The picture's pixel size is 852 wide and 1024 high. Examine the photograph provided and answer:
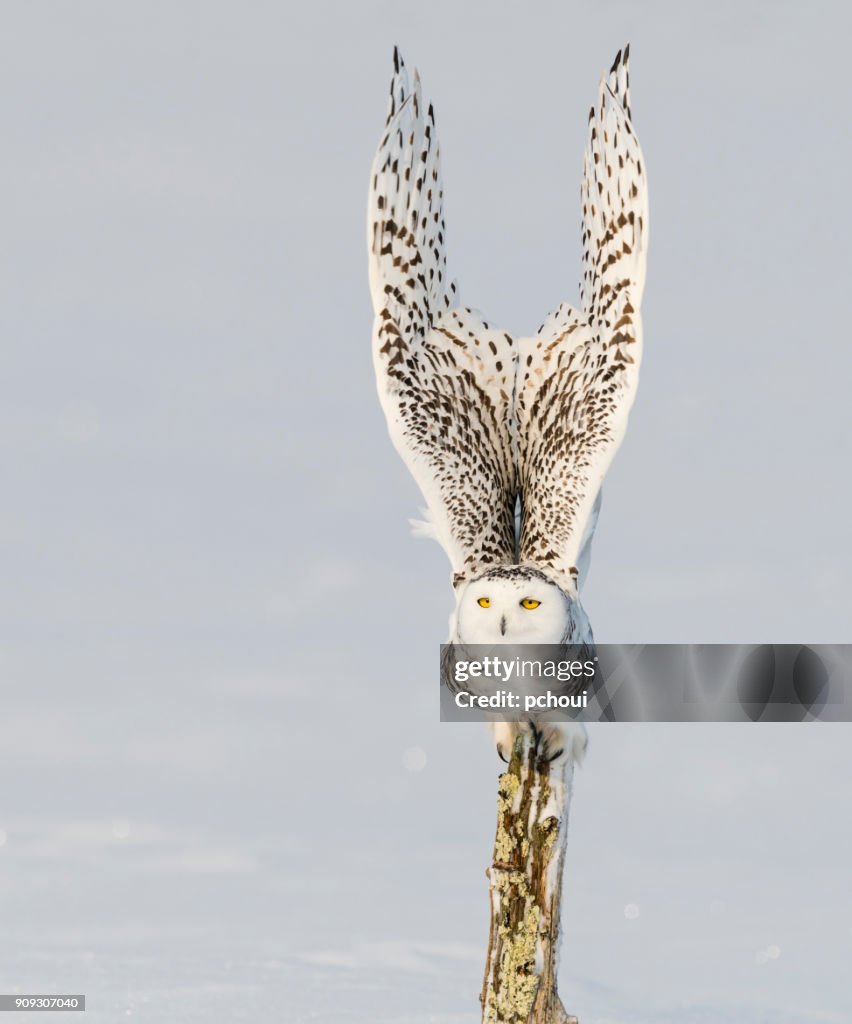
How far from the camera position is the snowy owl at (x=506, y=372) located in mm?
7250

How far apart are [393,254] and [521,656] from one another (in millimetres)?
2195

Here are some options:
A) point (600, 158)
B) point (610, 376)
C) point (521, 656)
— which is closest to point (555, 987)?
point (521, 656)

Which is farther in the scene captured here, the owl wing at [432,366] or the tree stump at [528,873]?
the owl wing at [432,366]

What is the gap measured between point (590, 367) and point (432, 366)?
0.81 metres

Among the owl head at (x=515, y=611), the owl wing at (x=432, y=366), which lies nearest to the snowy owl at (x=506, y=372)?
the owl wing at (x=432, y=366)

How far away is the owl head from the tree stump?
65 centimetres

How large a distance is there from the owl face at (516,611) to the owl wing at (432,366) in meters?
0.49

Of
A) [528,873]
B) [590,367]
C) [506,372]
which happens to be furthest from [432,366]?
[528,873]

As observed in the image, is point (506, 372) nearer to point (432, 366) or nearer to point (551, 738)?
point (432, 366)

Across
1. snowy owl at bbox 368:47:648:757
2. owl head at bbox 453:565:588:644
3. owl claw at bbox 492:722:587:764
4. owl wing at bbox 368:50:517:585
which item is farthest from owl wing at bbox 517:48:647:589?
owl claw at bbox 492:722:587:764

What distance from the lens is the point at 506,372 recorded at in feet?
25.5

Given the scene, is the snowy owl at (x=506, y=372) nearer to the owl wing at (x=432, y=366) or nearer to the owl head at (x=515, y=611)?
the owl wing at (x=432, y=366)

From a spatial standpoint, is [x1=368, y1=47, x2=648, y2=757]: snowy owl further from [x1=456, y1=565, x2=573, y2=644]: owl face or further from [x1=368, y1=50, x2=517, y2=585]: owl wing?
[x1=456, y1=565, x2=573, y2=644]: owl face

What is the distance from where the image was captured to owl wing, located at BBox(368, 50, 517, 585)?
24.4ft
